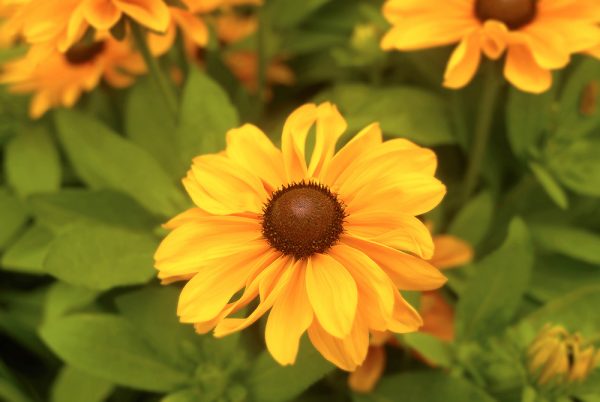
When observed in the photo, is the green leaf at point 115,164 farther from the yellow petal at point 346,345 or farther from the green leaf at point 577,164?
the green leaf at point 577,164

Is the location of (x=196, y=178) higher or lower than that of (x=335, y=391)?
higher

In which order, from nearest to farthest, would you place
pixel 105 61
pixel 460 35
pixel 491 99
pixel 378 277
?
pixel 378 277 < pixel 460 35 < pixel 491 99 < pixel 105 61

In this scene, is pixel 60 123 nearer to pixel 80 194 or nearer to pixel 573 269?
pixel 80 194

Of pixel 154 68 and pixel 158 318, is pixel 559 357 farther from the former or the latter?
pixel 154 68

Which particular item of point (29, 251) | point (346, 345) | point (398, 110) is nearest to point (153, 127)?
point (29, 251)

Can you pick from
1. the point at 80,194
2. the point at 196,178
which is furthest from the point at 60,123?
the point at 196,178

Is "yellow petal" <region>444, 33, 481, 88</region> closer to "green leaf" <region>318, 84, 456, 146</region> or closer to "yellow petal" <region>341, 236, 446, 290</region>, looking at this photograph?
"green leaf" <region>318, 84, 456, 146</region>
